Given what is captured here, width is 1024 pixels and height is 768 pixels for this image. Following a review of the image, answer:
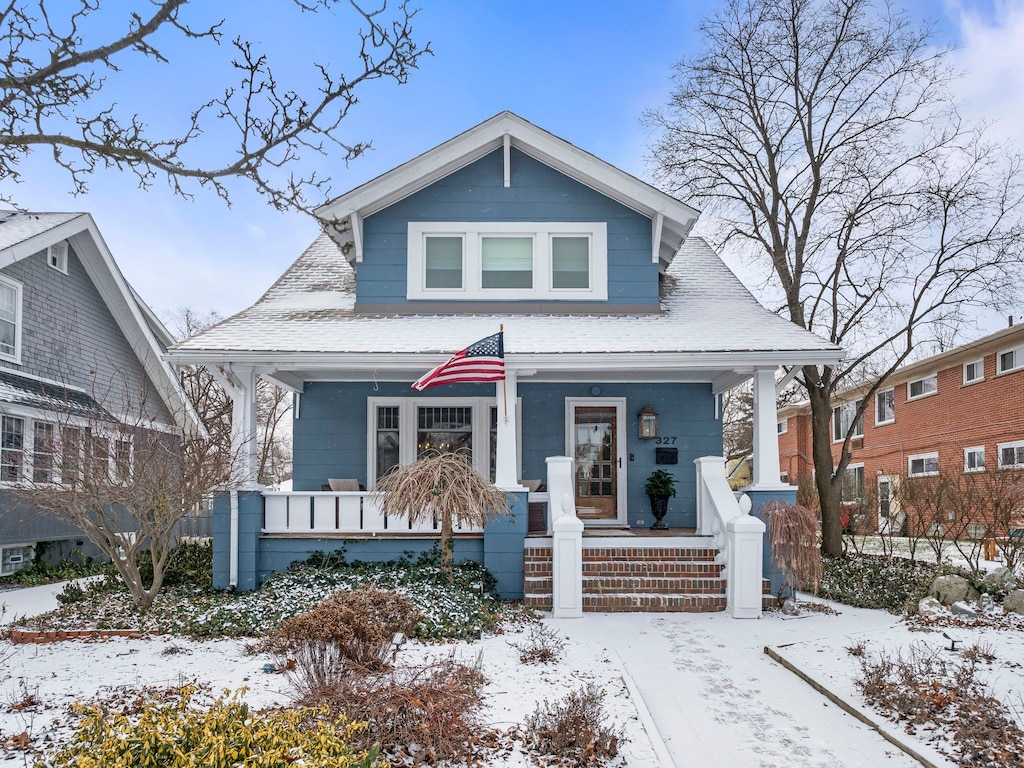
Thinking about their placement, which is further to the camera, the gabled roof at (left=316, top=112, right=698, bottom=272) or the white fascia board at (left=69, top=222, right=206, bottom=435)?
the white fascia board at (left=69, top=222, right=206, bottom=435)

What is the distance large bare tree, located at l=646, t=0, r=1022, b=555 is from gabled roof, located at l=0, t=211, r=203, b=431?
10.8 meters

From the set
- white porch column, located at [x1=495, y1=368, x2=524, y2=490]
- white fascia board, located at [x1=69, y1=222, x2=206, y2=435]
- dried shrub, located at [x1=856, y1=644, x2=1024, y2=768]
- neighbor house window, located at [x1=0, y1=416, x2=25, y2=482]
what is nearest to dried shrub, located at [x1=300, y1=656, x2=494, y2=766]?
dried shrub, located at [x1=856, y1=644, x2=1024, y2=768]

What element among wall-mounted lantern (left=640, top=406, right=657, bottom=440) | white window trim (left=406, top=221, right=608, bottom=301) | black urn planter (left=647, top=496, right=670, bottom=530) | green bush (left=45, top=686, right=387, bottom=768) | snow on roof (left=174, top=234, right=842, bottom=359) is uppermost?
white window trim (left=406, top=221, right=608, bottom=301)

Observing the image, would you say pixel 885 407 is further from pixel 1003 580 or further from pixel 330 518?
pixel 330 518

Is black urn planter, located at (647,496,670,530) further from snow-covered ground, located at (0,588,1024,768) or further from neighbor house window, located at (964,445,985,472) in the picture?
neighbor house window, located at (964,445,985,472)

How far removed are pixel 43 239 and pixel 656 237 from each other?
34.0 ft

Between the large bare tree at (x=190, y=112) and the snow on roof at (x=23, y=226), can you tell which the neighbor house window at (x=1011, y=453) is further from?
the snow on roof at (x=23, y=226)

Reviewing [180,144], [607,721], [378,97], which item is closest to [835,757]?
[607,721]

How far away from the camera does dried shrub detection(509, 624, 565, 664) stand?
269 inches

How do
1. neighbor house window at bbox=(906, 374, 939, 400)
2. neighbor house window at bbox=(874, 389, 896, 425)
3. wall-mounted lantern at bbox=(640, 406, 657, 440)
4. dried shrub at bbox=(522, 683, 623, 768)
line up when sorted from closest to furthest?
dried shrub at bbox=(522, 683, 623, 768), wall-mounted lantern at bbox=(640, 406, 657, 440), neighbor house window at bbox=(906, 374, 939, 400), neighbor house window at bbox=(874, 389, 896, 425)

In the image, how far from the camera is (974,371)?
19.5 meters

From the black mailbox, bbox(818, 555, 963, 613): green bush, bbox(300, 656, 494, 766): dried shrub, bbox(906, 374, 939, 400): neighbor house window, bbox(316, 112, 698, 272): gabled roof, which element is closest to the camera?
bbox(300, 656, 494, 766): dried shrub

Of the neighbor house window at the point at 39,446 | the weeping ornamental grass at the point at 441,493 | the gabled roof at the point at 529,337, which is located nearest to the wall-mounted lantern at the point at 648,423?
the gabled roof at the point at 529,337

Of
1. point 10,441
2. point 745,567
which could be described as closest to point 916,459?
point 745,567
